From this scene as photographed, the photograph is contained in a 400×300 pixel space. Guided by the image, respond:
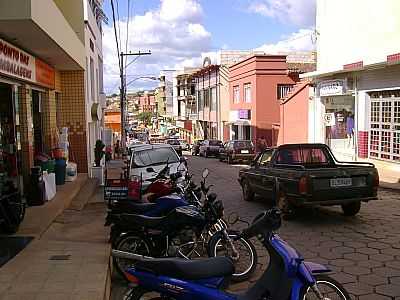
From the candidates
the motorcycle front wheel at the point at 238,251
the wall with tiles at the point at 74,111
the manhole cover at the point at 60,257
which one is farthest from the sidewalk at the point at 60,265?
the wall with tiles at the point at 74,111

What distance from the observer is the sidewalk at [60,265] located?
4871 mm

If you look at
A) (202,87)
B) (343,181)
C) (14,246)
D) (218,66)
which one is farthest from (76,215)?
(202,87)

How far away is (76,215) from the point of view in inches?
390

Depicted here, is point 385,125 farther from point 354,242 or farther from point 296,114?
point 354,242

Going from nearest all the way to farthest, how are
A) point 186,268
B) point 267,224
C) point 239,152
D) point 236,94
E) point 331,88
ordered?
point 186,268 → point 267,224 → point 331,88 → point 239,152 → point 236,94

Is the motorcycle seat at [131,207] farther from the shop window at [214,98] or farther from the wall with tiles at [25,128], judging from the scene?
the shop window at [214,98]

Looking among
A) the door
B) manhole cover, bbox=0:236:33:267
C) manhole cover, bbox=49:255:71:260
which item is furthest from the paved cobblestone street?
the door

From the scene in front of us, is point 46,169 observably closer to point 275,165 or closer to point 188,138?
point 275,165

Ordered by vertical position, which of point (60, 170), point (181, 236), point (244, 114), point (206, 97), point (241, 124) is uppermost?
point (206, 97)

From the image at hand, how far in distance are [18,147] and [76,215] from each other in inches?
86.6

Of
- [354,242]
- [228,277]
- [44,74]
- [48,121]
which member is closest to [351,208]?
[354,242]

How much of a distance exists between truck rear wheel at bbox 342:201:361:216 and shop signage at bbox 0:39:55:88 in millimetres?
7194

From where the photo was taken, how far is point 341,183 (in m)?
9.07

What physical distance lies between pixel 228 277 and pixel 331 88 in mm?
19733
